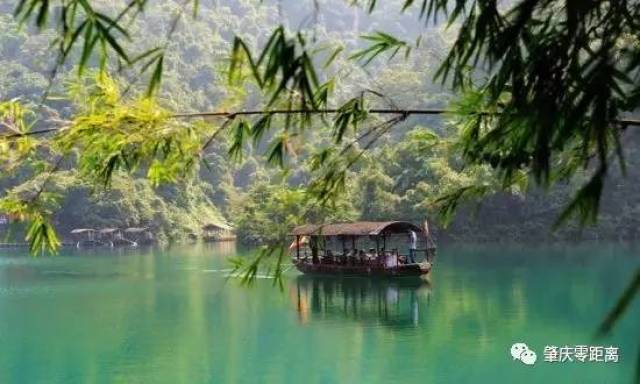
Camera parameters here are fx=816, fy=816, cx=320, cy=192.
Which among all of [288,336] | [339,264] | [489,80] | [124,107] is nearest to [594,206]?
[489,80]

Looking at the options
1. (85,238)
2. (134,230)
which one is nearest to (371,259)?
(134,230)

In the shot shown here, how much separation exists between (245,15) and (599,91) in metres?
43.7

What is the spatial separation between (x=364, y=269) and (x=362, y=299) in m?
1.93

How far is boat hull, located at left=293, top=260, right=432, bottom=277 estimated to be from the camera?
483 inches

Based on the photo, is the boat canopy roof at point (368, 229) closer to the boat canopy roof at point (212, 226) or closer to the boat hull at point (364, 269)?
the boat hull at point (364, 269)

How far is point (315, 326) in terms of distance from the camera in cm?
862

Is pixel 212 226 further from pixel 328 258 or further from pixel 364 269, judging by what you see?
pixel 364 269

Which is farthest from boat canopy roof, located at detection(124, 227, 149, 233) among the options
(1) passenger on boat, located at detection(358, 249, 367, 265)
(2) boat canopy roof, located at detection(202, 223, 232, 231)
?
(1) passenger on boat, located at detection(358, 249, 367, 265)

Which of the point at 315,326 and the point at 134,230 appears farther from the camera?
the point at 134,230

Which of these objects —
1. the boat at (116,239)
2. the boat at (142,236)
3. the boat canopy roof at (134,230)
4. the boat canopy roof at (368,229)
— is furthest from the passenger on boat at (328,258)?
the boat at (142,236)

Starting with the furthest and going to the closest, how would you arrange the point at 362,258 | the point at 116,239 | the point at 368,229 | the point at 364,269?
the point at 116,239 → the point at 362,258 → the point at 364,269 → the point at 368,229

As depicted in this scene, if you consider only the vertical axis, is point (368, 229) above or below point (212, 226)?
below

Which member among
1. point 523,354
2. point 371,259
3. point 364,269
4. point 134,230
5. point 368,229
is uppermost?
point 134,230

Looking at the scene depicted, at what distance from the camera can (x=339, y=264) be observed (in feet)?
43.9
